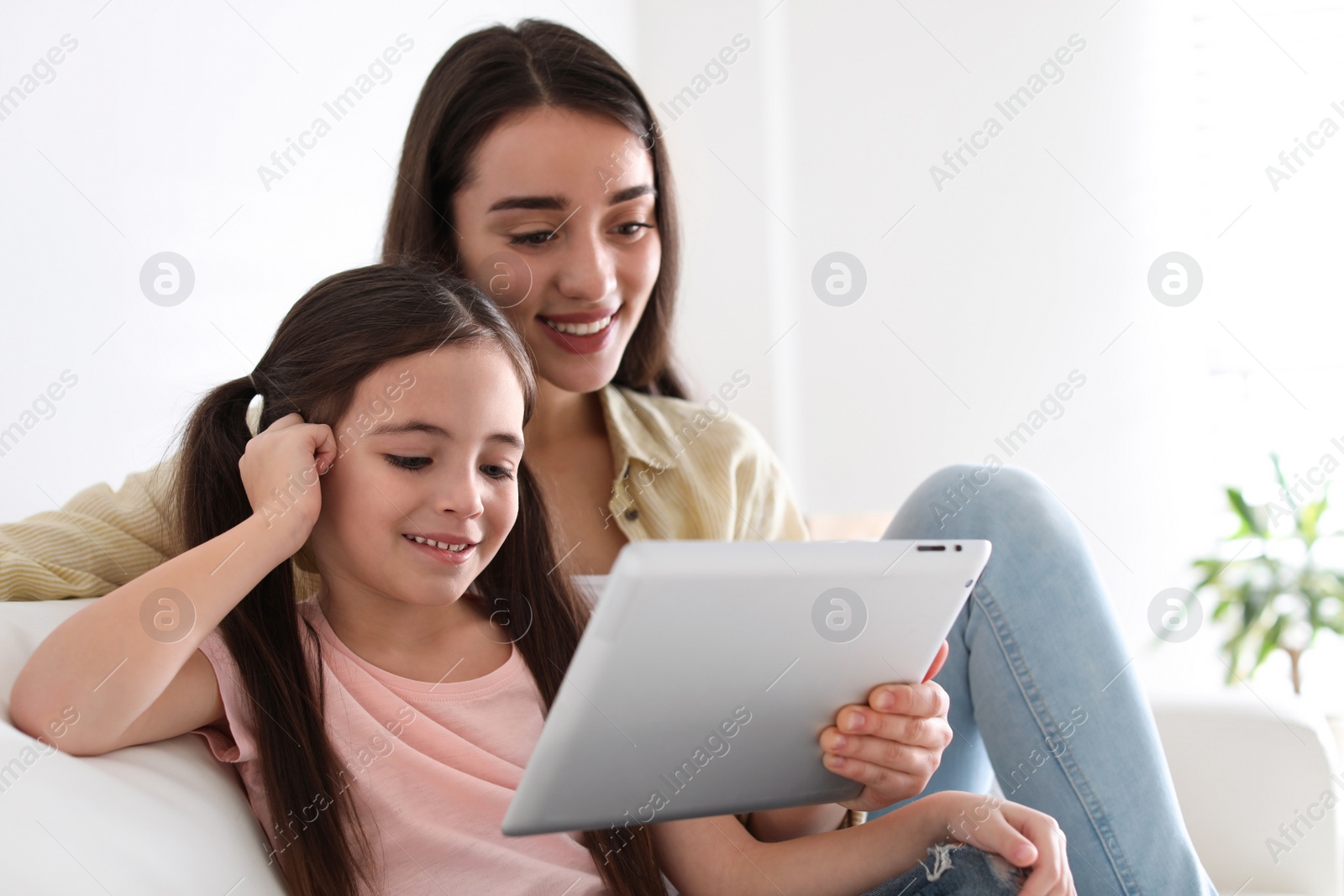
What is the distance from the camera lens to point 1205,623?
342 centimetres

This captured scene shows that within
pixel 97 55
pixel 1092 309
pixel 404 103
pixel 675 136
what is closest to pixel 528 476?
pixel 97 55

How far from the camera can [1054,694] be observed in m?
1.19

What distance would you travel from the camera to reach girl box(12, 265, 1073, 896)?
915 mm

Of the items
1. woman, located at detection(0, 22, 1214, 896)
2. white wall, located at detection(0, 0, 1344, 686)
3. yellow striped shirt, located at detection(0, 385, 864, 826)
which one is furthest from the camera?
white wall, located at detection(0, 0, 1344, 686)

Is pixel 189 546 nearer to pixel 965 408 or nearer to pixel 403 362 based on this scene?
pixel 403 362

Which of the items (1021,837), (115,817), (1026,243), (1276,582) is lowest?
(115,817)

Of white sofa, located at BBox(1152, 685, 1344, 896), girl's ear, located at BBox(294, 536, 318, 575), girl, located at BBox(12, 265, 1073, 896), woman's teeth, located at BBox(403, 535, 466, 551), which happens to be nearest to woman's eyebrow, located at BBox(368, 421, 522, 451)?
girl, located at BBox(12, 265, 1073, 896)

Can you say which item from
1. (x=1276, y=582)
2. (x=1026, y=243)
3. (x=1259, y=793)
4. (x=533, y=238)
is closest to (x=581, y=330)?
(x=533, y=238)

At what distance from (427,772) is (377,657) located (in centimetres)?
14

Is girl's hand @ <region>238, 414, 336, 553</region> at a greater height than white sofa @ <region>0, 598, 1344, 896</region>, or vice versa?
girl's hand @ <region>238, 414, 336, 553</region>

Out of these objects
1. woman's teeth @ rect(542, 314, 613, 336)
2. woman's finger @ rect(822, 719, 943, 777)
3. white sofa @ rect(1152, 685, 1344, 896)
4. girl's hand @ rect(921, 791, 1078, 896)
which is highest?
white sofa @ rect(1152, 685, 1344, 896)

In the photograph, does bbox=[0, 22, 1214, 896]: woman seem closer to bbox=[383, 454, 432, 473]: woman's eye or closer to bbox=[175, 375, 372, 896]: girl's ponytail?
bbox=[175, 375, 372, 896]: girl's ponytail

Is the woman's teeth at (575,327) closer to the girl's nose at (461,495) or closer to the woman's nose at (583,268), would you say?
the woman's nose at (583,268)

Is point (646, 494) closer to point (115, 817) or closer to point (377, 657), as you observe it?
point (377, 657)
